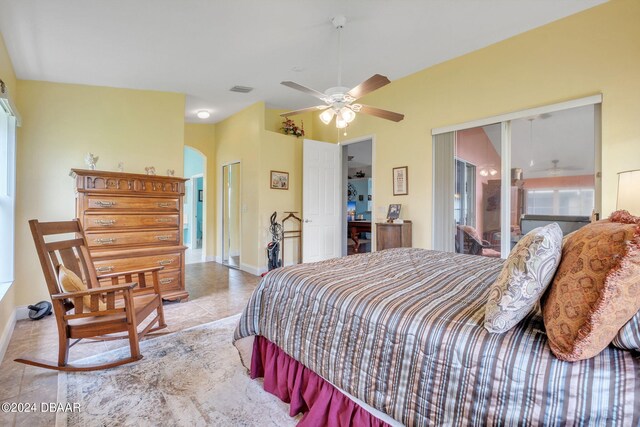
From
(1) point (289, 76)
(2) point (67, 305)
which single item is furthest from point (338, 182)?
(2) point (67, 305)

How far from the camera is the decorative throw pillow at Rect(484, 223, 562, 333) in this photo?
1.00m

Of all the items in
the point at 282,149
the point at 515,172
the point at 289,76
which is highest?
the point at 289,76

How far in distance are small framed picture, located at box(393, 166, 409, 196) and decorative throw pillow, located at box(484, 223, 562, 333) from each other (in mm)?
3496

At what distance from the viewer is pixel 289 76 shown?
162 inches

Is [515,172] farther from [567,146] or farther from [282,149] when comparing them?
[282,149]

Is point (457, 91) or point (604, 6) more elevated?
point (604, 6)

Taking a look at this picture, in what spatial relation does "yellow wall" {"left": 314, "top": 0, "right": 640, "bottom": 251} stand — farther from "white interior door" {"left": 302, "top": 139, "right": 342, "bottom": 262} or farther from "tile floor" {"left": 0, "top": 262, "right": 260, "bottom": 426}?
"tile floor" {"left": 0, "top": 262, "right": 260, "bottom": 426}

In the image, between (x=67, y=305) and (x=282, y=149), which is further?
(x=282, y=149)

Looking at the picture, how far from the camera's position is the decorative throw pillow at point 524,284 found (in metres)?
1.00

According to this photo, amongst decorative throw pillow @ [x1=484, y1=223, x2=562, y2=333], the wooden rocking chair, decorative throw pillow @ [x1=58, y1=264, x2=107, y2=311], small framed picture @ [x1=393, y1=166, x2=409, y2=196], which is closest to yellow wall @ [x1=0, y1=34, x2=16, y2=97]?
the wooden rocking chair


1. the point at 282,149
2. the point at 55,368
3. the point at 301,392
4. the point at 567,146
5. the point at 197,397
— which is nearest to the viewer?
the point at 301,392

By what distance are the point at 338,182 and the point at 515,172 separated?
9.44ft

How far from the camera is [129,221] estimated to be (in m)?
3.43

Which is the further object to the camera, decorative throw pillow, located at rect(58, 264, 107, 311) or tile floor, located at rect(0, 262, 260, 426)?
decorative throw pillow, located at rect(58, 264, 107, 311)
